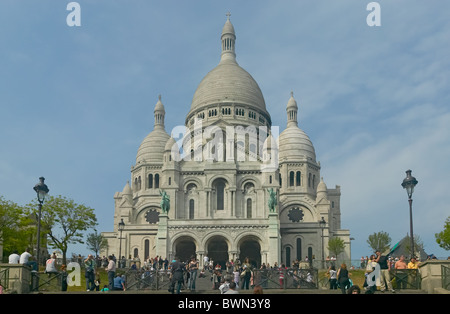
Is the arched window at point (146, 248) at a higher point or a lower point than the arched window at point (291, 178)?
lower

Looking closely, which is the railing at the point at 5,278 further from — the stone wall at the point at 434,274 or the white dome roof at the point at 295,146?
the white dome roof at the point at 295,146

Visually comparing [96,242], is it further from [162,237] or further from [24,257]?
[24,257]

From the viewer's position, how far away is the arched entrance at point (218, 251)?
64.9 meters

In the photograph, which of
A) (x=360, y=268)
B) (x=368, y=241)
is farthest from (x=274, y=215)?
(x=360, y=268)

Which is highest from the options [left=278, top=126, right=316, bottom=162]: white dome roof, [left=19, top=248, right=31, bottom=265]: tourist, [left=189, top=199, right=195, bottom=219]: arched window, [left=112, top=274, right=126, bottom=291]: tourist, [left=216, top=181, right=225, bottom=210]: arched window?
[left=278, top=126, right=316, bottom=162]: white dome roof

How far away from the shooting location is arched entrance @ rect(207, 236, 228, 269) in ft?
213

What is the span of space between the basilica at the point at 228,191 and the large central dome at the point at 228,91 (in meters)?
0.15

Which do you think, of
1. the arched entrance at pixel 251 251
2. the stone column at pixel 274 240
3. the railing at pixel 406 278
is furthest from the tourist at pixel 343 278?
the arched entrance at pixel 251 251

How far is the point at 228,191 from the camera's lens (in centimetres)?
6925

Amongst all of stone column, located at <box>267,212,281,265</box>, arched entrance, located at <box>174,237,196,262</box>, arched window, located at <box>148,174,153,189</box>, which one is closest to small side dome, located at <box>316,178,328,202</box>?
stone column, located at <box>267,212,281,265</box>

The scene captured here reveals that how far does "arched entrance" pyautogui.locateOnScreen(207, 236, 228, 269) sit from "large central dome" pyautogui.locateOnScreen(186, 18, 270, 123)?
2694 centimetres

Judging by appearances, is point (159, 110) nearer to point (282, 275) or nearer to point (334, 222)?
point (334, 222)

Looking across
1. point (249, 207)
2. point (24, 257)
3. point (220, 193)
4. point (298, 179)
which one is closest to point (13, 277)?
point (24, 257)

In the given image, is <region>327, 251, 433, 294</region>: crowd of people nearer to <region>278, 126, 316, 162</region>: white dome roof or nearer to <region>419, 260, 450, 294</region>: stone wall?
<region>419, 260, 450, 294</region>: stone wall
